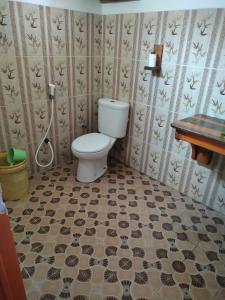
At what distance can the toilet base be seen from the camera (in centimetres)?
222

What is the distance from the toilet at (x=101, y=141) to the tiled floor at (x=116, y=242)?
0.14 metres

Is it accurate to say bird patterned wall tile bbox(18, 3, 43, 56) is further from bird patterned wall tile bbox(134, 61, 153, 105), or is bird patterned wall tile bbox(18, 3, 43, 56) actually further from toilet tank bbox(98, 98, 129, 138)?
bird patterned wall tile bbox(134, 61, 153, 105)

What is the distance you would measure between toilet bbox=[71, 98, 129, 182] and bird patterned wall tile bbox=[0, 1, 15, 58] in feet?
3.17

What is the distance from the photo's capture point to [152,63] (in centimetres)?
193

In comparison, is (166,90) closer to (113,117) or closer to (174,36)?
(174,36)

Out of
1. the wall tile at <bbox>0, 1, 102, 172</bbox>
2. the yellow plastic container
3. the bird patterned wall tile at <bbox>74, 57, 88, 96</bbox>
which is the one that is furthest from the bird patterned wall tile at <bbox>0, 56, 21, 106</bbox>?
the bird patterned wall tile at <bbox>74, 57, 88, 96</bbox>

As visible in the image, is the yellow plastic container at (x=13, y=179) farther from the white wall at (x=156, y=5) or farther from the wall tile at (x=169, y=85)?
the white wall at (x=156, y=5)

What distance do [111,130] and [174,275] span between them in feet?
→ 4.81

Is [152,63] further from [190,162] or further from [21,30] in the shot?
[21,30]

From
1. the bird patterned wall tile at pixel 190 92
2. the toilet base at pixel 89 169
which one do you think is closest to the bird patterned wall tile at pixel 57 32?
the toilet base at pixel 89 169

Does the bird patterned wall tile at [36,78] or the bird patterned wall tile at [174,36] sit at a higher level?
the bird patterned wall tile at [174,36]

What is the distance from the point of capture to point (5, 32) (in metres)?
1.74

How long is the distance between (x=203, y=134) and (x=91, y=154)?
1.03 meters

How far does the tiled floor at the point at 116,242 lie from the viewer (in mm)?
1334
